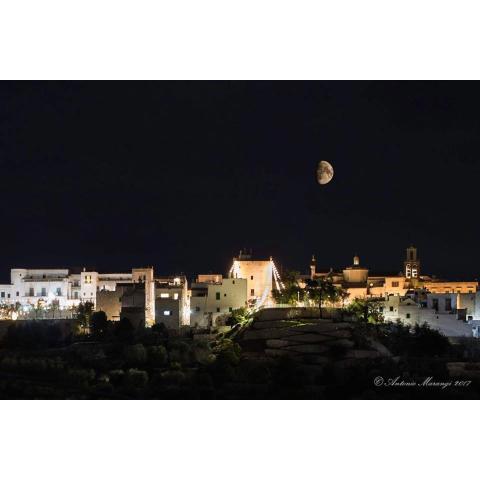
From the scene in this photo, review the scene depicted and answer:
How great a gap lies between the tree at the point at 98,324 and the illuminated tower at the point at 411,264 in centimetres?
913

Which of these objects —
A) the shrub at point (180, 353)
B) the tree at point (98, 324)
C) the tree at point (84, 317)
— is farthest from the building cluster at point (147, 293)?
the shrub at point (180, 353)

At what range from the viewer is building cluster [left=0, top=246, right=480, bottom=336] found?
17.8 meters

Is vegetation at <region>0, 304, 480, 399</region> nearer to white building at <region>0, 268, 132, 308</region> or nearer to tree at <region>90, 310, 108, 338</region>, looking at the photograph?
tree at <region>90, 310, 108, 338</region>

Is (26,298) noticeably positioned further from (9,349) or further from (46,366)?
(46,366)

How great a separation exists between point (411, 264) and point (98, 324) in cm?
946

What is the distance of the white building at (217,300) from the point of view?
59.3 feet

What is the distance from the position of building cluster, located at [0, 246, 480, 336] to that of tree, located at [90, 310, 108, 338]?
37 centimetres

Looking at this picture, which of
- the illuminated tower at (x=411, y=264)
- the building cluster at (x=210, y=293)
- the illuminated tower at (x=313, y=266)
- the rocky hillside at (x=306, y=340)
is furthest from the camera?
the illuminated tower at (x=411, y=264)

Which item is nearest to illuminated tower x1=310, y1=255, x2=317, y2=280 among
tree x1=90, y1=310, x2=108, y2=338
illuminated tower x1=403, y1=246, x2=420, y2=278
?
illuminated tower x1=403, y1=246, x2=420, y2=278

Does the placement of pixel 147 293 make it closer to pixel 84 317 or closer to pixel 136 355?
pixel 84 317

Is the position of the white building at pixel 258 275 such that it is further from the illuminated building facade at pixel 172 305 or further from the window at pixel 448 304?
the window at pixel 448 304

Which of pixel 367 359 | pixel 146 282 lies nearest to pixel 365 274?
pixel 146 282

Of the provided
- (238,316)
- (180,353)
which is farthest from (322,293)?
(180,353)

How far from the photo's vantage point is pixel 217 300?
59.6 feet
